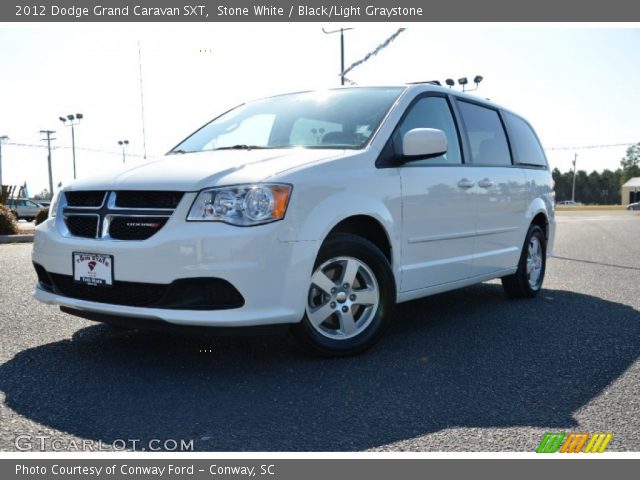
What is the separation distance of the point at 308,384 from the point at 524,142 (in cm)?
406

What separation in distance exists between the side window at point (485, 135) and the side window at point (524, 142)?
0.24 metres

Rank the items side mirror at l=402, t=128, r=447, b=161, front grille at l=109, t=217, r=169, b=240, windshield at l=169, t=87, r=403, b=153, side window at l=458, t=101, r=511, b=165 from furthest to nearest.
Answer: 1. side window at l=458, t=101, r=511, b=165
2. windshield at l=169, t=87, r=403, b=153
3. side mirror at l=402, t=128, r=447, b=161
4. front grille at l=109, t=217, r=169, b=240

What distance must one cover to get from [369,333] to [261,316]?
87cm

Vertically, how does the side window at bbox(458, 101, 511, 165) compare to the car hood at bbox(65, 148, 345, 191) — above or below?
above

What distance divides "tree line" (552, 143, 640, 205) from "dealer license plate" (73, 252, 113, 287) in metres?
127

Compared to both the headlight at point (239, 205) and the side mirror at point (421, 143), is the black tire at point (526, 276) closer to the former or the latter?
the side mirror at point (421, 143)

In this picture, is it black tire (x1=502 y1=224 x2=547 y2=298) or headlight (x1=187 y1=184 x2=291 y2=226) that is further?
black tire (x1=502 y1=224 x2=547 y2=298)

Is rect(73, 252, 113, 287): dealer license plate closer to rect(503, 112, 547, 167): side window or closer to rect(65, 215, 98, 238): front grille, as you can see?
rect(65, 215, 98, 238): front grille

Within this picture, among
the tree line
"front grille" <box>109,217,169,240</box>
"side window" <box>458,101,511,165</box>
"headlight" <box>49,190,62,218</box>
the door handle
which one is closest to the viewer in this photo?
"front grille" <box>109,217,169,240</box>

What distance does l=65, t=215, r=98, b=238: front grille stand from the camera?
3.64m

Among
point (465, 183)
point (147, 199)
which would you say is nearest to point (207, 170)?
point (147, 199)

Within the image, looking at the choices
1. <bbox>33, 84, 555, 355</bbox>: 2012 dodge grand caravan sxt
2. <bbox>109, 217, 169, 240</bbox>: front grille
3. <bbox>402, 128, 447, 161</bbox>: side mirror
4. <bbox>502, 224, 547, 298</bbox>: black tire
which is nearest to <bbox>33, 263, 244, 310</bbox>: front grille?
<bbox>33, 84, 555, 355</bbox>: 2012 dodge grand caravan sxt

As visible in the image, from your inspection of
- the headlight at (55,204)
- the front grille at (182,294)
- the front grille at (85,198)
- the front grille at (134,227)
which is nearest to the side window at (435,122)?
the front grille at (182,294)

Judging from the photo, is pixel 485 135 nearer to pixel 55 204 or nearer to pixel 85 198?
pixel 85 198
